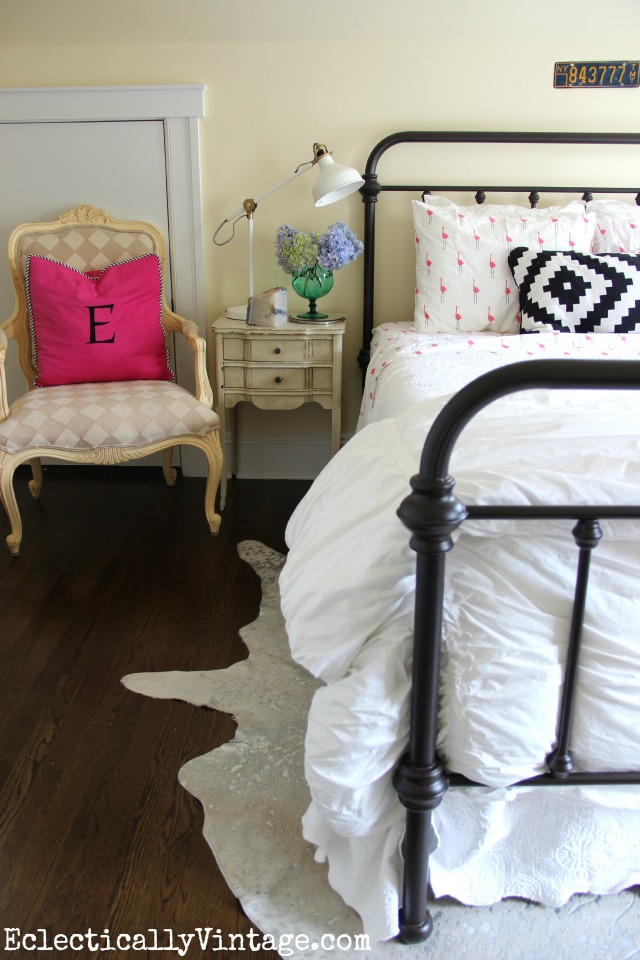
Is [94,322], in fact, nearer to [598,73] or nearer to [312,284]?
[312,284]

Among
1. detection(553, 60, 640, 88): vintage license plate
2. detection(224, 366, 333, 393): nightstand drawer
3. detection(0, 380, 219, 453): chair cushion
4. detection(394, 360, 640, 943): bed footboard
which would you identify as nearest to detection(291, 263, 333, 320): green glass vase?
detection(224, 366, 333, 393): nightstand drawer

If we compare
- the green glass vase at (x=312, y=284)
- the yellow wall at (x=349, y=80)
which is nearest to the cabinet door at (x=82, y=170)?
the yellow wall at (x=349, y=80)

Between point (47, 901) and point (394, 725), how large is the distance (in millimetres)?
647

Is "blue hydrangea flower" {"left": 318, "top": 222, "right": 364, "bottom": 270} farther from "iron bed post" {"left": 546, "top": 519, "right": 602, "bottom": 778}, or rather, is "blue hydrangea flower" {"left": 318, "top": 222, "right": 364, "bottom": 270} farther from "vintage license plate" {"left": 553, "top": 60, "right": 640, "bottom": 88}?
"iron bed post" {"left": 546, "top": 519, "right": 602, "bottom": 778}

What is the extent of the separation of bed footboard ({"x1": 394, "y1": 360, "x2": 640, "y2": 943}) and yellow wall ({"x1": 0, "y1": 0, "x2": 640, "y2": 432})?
224cm

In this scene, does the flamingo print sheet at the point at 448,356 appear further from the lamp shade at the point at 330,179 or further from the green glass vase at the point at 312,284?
the lamp shade at the point at 330,179

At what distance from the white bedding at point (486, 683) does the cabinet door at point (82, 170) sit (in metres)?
2.13

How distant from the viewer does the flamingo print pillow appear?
104 inches

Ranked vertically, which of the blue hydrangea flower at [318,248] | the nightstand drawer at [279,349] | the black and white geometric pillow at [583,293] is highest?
the blue hydrangea flower at [318,248]

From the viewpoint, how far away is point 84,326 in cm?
275

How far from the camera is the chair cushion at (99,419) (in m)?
2.40

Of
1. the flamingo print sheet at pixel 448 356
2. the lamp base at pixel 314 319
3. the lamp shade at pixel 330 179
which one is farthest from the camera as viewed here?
the lamp base at pixel 314 319

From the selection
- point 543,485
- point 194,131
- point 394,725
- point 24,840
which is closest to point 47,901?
point 24,840

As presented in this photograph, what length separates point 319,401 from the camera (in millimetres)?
2875
